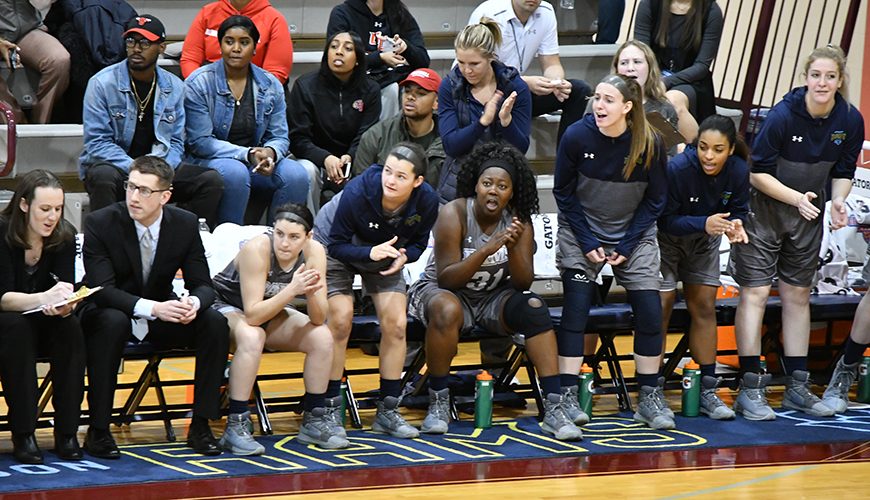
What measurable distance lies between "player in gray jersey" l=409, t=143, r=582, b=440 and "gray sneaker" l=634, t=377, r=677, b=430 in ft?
1.49

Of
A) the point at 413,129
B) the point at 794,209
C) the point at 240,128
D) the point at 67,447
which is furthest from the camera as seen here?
the point at 240,128

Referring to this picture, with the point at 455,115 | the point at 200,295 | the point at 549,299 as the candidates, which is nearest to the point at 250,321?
the point at 200,295

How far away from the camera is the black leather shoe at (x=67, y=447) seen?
18.1ft

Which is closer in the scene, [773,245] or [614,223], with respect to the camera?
[614,223]

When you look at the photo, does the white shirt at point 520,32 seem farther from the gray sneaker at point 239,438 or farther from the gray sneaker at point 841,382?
the gray sneaker at point 239,438

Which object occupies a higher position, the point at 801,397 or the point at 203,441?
the point at 801,397

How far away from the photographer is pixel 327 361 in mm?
5902

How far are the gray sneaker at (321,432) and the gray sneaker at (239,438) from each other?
9.7 inches

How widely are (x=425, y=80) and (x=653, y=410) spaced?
2.07 metres

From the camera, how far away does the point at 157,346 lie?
5875 millimetres

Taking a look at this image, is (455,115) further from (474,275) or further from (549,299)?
(549,299)

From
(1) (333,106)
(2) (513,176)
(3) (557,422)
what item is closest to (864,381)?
(3) (557,422)

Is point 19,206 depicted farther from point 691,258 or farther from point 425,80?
point 691,258

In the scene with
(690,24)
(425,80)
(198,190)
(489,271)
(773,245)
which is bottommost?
(489,271)
